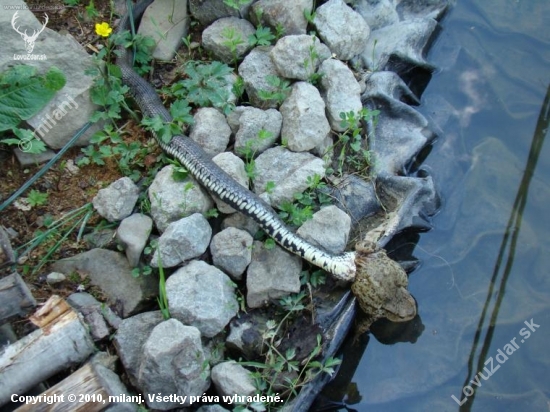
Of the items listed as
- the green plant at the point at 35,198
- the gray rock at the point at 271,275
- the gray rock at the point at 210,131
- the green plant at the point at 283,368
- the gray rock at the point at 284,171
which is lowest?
the green plant at the point at 283,368

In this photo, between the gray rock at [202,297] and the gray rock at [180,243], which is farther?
the gray rock at [180,243]

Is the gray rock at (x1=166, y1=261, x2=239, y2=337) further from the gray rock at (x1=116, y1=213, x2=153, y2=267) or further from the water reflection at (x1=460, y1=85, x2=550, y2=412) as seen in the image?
the water reflection at (x1=460, y1=85, x2=550, y2=412)

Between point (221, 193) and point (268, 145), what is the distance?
60cm

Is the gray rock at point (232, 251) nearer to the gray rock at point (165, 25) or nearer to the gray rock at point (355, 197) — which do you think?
the gray rock at point (355, 197)

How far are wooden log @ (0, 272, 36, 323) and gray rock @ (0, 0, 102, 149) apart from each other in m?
1.34

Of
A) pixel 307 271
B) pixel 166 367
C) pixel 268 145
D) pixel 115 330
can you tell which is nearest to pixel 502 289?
pixel 307 271

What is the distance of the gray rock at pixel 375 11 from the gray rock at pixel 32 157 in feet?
9.07

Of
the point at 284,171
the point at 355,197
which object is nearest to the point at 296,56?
the point at 284,171

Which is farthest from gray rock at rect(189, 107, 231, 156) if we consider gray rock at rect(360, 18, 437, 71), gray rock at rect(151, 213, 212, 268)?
gray rock at rect(360, 18, 437, 71)

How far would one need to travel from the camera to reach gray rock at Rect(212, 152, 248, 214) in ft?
14.0

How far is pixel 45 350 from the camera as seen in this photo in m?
3.51

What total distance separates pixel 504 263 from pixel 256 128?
6.56ft

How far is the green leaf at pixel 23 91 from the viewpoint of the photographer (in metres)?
4.40

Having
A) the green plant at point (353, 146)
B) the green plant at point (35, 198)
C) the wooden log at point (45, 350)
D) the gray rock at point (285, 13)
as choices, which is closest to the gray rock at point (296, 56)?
the gray rock at point (285, 13)
